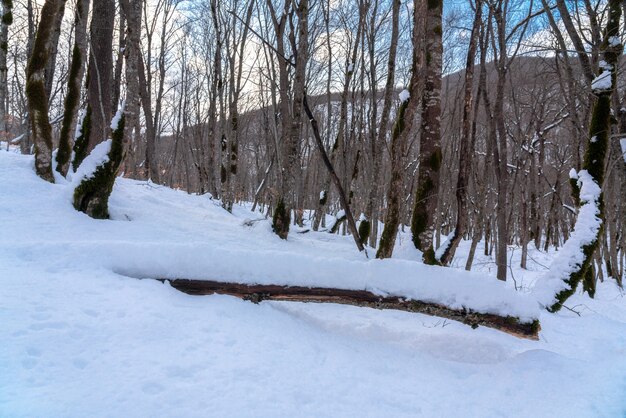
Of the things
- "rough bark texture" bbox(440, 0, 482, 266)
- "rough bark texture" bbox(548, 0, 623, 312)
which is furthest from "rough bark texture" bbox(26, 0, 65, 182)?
"rough bark texture" bbox(548, 0, 623, 312)

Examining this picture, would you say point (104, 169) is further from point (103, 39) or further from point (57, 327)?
point (103, 39)

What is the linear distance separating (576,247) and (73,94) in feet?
27.8

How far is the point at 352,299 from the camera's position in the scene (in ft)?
11.3

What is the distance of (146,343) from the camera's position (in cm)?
246

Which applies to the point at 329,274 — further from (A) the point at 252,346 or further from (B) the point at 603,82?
(B) the point at 603,82

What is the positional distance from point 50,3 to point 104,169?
294 cm

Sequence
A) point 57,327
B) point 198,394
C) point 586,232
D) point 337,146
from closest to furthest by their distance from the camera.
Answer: point 198,394 → point 57,327 → point 586,232 → point 337,146

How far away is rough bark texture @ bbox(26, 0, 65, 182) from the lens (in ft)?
18.2

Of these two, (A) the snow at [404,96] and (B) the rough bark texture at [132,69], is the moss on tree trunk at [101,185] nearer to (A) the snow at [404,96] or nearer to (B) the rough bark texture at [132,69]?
(B) the rough bark texture at [132,69]

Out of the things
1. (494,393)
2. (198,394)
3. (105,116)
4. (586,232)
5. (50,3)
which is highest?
(50,3)

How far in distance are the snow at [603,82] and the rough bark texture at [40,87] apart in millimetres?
8086

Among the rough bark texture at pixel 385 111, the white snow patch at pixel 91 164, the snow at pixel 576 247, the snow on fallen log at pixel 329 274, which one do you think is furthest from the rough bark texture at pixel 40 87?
the snow at pixel 576 247

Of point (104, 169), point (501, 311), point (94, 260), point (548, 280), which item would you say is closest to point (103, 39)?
point (104, 169)

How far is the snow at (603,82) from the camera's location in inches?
186
